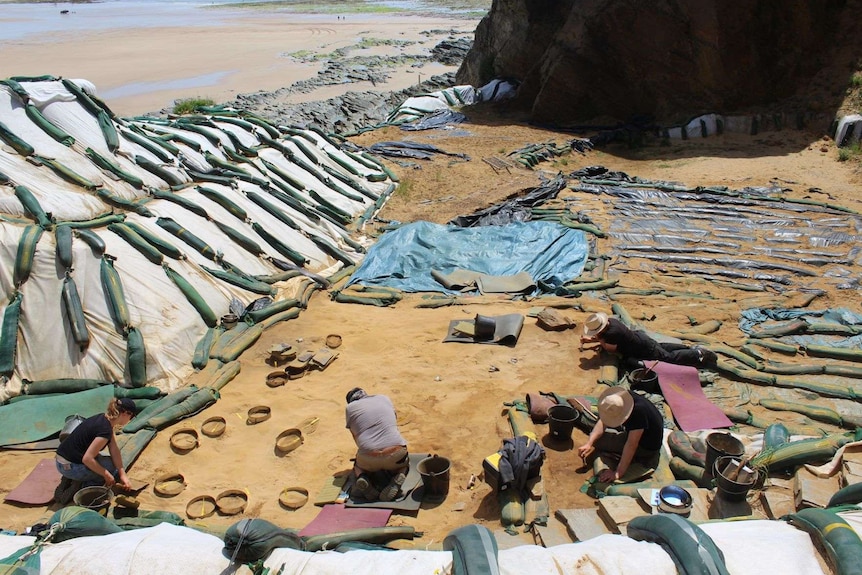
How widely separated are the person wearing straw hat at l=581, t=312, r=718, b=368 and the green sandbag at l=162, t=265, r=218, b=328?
16.4 feet

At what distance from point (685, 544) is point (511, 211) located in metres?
10.2

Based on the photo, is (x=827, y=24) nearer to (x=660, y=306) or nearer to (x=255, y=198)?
(x=660, y=306)

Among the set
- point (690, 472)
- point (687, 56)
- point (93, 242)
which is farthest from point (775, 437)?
point (687, 56)

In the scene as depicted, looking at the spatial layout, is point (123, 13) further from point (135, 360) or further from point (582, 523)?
point (582, 523)

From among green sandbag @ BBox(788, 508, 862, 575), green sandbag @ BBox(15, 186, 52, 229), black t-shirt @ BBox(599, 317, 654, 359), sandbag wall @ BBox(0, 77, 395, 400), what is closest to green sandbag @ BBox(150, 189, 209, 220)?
sandbag wall @ BBox(0, 77, 395, 400)

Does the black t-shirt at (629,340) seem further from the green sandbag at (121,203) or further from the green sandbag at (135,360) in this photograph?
the green sandbag at (121,203)

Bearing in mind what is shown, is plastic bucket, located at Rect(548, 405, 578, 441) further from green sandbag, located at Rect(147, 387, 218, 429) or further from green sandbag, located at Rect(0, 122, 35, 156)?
green sandbag, located at Rect(0, 122, 35, 156)

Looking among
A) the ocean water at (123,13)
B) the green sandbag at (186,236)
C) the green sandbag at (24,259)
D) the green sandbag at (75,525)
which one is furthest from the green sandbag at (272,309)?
the ocean water at (123,13)

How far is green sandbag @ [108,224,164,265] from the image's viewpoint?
8539mm

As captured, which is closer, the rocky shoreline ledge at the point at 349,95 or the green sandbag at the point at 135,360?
the green sandbag at the point at 135,360

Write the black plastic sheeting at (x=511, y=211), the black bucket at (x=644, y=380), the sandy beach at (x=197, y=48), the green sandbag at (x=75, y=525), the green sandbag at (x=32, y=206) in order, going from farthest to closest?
1. the sandy beach at (x=197, y=48)
2. the black plastic sheeting at (x=511, y=211)
3. the green sandbag at (x=32, y=206)
4. the black bucket at (x=644, y=380)
5. the green sandbag at (x=75, y=525)

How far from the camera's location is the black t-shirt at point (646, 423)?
5.41 meters

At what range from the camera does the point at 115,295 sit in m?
7.72

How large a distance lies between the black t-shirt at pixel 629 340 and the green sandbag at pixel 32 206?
6958 millimetres
